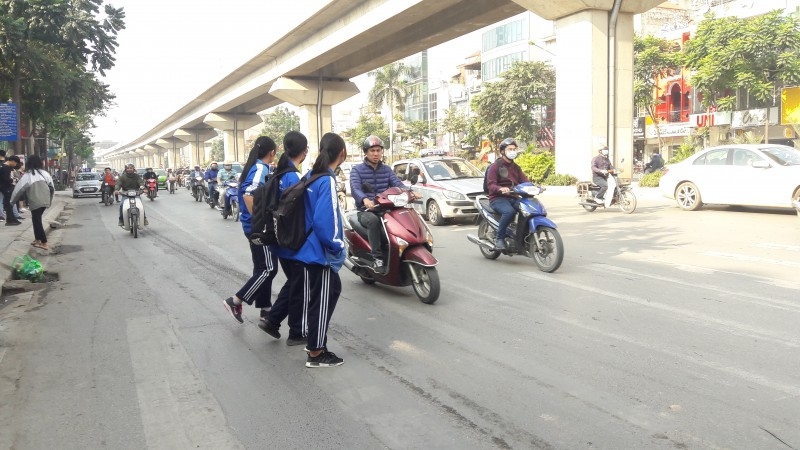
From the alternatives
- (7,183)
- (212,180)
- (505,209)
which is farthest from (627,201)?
(7,183)

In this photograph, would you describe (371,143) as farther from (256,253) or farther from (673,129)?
(673,129)

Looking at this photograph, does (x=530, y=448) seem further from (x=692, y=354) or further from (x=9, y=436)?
(x=9, y=436)

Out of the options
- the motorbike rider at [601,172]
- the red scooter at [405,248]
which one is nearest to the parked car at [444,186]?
Result: the motorbike rider at [601,172]

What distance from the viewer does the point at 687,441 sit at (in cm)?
328

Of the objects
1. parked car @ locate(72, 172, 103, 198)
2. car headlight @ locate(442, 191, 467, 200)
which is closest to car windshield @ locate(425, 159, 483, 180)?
car headlight @ locate(442, 191, 467, 200)

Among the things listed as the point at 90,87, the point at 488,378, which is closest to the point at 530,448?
the point at 488,378

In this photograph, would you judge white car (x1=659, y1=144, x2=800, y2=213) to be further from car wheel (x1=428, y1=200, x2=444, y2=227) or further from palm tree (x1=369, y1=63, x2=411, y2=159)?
palm tree (x1=369, y1=63, x2=411, y2=159)

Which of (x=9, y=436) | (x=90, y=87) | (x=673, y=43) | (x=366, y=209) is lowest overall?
(x=9, y=436)

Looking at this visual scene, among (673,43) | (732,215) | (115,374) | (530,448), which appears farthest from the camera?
(673,43)

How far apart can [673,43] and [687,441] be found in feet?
142

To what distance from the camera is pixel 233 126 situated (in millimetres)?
58625

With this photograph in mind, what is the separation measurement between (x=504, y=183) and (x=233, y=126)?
2103 inches

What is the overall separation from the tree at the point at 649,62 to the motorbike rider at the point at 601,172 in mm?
24670

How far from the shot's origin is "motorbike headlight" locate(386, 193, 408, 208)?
22.1ft
